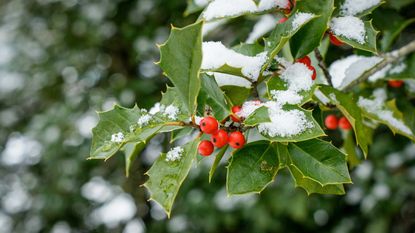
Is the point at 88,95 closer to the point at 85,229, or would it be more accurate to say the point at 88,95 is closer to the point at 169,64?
the point at 85,229

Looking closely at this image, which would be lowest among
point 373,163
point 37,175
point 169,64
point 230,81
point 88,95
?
point 37,175

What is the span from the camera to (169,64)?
3.02 ft

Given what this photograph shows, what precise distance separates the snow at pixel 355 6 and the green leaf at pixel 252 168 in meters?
0.40

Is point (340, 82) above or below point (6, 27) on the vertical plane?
Answer: above

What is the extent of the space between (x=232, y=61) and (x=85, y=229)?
9.96 feet

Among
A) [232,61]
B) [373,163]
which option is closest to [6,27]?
[373,163]

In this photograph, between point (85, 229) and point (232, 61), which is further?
point (85, 229)

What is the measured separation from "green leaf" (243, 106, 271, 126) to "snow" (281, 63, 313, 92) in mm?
114

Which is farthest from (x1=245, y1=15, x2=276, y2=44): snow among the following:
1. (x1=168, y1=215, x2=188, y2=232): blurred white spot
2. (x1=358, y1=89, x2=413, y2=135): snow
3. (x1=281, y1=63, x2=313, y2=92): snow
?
(x1=168, y1=215, x2=188, y2=232): blurred white spot

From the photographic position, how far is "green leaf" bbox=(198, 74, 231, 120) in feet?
3.32

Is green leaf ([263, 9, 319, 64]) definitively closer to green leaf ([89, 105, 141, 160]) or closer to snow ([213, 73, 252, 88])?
snow ([213, 73, 252, 88])

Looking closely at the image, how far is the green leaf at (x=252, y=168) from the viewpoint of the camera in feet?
3.18

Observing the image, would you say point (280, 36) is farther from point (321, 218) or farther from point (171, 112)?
point (321, 218)

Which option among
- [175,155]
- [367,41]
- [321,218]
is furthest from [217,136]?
[321,218]
